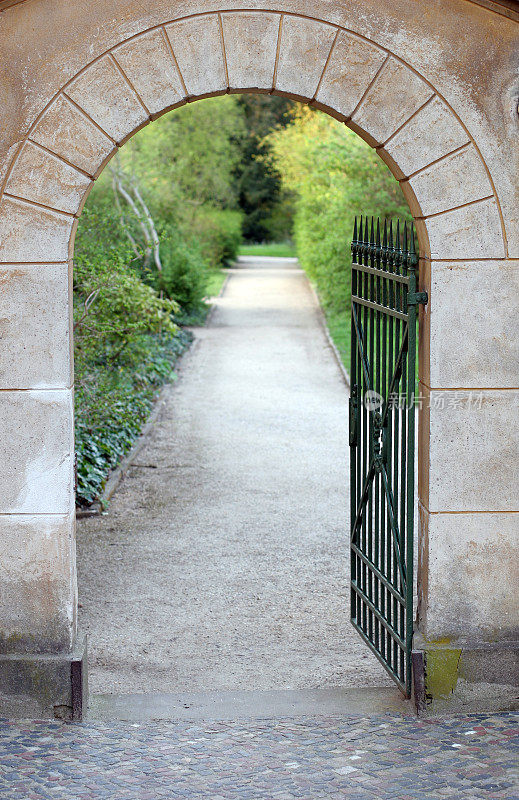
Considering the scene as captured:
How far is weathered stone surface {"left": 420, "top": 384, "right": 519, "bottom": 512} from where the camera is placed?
182 inches

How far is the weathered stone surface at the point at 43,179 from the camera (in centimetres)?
440

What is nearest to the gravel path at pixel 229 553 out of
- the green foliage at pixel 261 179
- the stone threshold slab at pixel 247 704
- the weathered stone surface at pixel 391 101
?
the stone threshold slab at pixel 247 704

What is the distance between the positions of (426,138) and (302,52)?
70cm

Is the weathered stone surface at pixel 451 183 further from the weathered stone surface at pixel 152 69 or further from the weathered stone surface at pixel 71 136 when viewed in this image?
the weathered stone surface at pixel 71 136

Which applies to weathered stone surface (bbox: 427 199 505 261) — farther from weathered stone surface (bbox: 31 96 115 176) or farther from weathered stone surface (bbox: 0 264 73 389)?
weathered stone surface (bbox: 0 264 73 389)

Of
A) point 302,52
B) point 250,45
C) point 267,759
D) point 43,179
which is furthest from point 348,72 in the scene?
point 267,759

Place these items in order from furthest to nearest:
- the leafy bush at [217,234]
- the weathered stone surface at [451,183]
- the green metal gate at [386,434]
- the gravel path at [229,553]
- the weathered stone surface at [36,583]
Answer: the leafy bush at [217,234] < the gravel path at [229,553] < the green metal gate at [386,434] < the weathered stone surface at [36,583] < the weathered stone surface at [451,183]

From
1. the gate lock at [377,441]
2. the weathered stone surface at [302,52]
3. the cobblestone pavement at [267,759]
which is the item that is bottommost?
the cobblestone pavement at [267,759]

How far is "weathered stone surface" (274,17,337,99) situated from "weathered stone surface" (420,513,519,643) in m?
2.17

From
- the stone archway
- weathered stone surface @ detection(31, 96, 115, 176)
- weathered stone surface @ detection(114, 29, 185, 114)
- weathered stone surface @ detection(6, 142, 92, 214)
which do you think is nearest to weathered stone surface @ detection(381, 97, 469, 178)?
the stone archway

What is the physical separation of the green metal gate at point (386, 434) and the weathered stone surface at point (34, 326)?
65.1 inches

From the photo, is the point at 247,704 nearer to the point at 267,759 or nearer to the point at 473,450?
the point at 267,759

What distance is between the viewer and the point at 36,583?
4602 millimetres

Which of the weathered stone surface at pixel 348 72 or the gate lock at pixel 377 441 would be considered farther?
the gate lock at pixel 377 441
